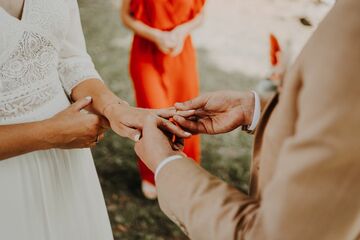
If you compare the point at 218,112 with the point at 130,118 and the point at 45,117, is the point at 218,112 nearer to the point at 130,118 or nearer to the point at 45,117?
the point at 130,118

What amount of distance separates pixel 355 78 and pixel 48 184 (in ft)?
4.37

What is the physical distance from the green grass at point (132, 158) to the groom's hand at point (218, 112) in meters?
1.51

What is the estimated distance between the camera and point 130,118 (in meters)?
1.78

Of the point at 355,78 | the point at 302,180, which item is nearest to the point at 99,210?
the point at 302,180

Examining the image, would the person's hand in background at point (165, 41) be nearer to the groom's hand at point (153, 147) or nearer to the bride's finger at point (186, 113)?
the bride's finger at point (186, 113)

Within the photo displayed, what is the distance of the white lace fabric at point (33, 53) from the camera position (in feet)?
4.79

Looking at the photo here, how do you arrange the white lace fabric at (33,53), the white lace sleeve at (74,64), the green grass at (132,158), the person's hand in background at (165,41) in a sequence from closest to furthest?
the white lace fabric at (33,53) → the white lace sleeve at (74,64) → the person's hand in background at (165,41) → the green grass at (132,158)

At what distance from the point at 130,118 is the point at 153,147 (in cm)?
50

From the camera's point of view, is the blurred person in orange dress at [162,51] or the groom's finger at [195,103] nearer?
the groom's finger at [195,103]

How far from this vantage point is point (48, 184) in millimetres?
1732

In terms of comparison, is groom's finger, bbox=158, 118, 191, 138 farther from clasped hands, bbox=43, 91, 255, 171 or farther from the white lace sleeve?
the white lace sleeve

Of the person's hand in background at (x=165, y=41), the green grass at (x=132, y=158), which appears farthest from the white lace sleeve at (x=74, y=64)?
the green grass at (x=132, y=158)

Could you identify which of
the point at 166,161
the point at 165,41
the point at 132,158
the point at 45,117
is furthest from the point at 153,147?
the point at 132,158

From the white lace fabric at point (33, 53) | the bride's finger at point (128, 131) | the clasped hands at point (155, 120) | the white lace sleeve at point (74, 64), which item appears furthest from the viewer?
the white lace sleeve at point (74, 64)
